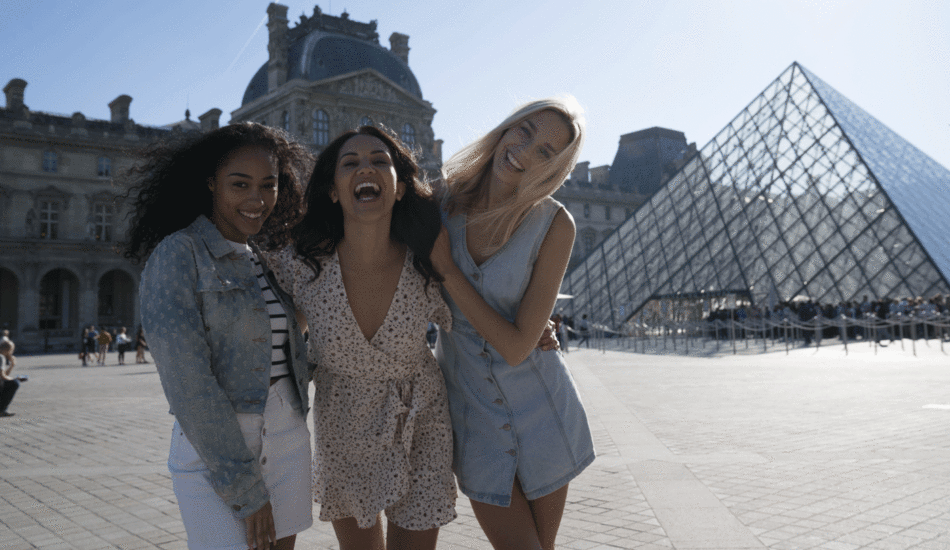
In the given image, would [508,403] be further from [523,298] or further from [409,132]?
[409,132]

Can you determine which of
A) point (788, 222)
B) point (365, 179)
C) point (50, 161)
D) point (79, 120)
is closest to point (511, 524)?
point (365, 179)

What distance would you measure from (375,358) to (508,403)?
1.20 ft

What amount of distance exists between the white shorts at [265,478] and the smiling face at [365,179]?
1.60ft

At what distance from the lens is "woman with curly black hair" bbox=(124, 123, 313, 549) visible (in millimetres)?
1648

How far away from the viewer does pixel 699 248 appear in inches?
1090

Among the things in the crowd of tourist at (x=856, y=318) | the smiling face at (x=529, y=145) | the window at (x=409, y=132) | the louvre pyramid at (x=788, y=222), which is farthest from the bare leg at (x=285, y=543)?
the window at (x=409, y=132)

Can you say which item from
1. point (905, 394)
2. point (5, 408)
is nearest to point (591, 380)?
point (905, 394)

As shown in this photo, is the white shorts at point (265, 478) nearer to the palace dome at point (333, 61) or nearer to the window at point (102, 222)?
the window at point (102, 222)

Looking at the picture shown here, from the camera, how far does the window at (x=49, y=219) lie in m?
34.2

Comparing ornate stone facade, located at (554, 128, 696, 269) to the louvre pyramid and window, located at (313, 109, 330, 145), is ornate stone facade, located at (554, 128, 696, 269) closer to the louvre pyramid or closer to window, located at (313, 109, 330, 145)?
window, located at (313, 109, 330, 145)

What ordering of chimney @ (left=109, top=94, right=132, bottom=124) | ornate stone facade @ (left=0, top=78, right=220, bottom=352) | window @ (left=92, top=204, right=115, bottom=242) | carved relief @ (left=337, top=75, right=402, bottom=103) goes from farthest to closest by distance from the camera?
carved relief @ (left=337, top=75, right=402, bottom=103), chimney @ (left=109, top=94, right=132, bottom=124), window @ (left=92, top=204, right=115, bottom=242), ornate stone facade @ (left=0, top=78, right=220, bottom=352)

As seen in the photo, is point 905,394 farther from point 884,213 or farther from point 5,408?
point 884,213

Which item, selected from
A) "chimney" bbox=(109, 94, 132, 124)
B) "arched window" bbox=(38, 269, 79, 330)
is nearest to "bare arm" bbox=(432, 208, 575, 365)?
"arched window" bbox=(38, 269, 79, 330)

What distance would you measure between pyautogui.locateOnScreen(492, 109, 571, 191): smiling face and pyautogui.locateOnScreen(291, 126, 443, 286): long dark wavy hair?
22 cm
